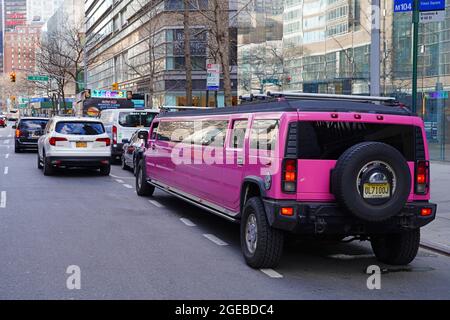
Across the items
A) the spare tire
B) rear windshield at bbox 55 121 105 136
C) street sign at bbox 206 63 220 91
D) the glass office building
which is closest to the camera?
the spare tire

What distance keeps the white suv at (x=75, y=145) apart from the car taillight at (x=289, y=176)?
11644mm

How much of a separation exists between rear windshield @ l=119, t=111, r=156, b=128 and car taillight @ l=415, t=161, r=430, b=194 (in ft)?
50.1

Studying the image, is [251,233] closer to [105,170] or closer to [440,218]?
[440,218]

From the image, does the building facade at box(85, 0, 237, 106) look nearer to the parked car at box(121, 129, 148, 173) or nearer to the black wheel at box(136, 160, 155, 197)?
the parked car at box(121, 129, 148, 173)

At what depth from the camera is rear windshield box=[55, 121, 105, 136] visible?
1745 centimetres

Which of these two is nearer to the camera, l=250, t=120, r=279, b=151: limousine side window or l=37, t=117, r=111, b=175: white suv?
l=250, t=120, r=279, b=151: limousine side window

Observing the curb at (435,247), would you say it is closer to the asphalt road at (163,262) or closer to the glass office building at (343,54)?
the asphalt road at (163,262)

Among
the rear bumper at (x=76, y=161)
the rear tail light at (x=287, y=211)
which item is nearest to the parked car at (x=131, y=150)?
the rear bumper at (x=76, y=161)

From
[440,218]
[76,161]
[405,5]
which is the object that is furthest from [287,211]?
[76,161]

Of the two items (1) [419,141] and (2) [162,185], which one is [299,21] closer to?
(2) [162,185]

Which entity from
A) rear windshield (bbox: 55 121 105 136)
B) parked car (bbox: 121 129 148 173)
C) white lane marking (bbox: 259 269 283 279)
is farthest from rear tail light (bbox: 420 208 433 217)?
rear windshield (bbox: 55 121 105 136)

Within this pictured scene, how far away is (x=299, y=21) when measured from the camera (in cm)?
3209
